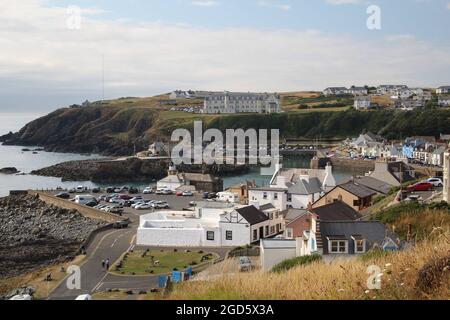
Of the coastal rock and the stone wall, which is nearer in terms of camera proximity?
the stone wall

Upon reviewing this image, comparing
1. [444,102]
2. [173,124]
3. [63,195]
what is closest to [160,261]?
[63,195]

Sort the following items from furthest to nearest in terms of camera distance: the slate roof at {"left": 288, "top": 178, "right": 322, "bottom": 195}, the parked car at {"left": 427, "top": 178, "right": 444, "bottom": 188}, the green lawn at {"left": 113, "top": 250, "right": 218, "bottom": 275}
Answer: the slate roof at {"left": 288, "top": 178, "right": 322, "bottom": 195}
the parked car at {"left": 427, "top": 178, "right": 444, "bottom": 188}
the green lawn at {"left": 113, "top": 250, "right": 218, "bottom": 275}

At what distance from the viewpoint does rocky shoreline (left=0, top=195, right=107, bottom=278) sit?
86.6 ft

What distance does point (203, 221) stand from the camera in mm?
27734

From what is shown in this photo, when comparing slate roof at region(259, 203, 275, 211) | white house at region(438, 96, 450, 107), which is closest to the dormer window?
slate roof at region(259, 203, 275, 211)

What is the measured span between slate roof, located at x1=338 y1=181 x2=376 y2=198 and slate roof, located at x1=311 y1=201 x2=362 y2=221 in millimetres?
7132

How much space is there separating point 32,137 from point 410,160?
87.2m

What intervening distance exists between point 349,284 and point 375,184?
3065 cm

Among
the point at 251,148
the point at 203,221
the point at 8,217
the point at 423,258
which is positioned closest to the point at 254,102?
the point at 251,148

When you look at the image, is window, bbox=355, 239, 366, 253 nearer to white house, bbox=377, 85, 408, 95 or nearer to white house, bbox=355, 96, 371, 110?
white house, bbox=355, 96, 371, 110

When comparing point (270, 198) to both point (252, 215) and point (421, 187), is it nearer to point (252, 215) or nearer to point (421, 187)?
point (252, 215)

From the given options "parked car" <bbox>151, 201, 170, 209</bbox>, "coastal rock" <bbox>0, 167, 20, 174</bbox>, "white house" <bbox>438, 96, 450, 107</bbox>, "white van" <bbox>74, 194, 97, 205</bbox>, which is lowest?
"coastal rock" <bbox>0, 167, 20, 174</bbox>
